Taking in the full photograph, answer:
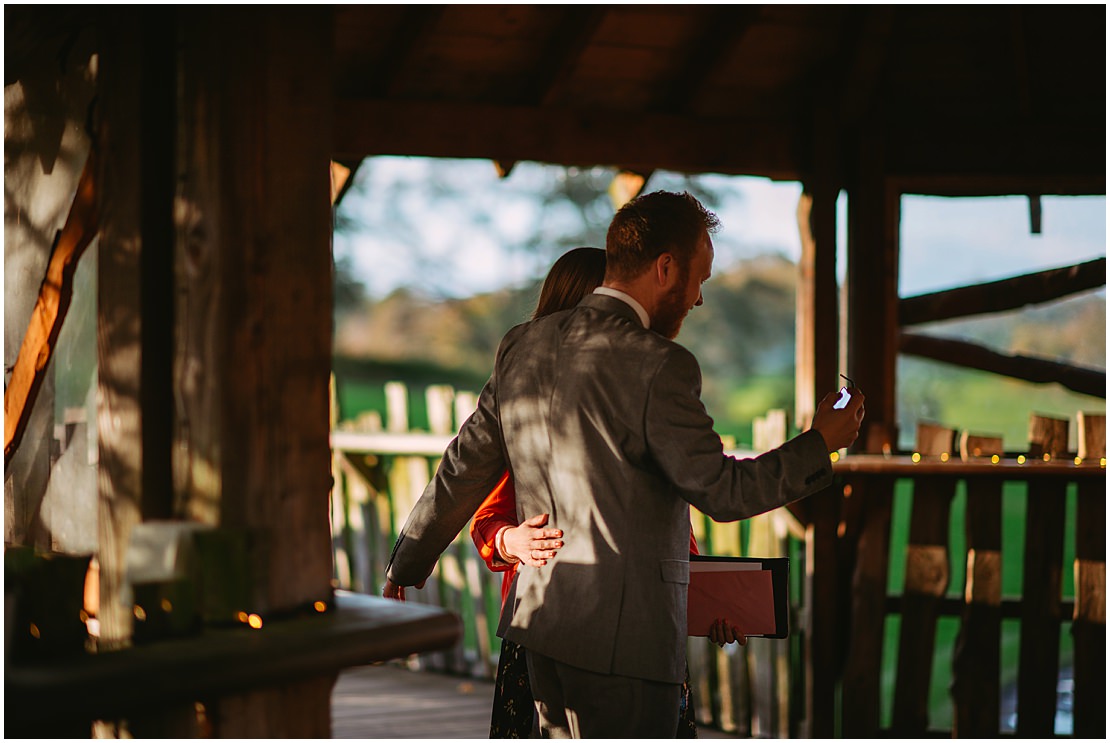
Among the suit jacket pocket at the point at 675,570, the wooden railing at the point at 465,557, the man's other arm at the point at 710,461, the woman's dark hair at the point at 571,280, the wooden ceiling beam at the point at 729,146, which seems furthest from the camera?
the wooden railing at the point at 465,557

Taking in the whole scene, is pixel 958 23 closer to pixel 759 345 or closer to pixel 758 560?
pixel 758 560

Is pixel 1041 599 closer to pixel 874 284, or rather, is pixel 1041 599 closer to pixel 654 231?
pixel 874 284

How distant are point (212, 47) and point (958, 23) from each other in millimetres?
3850

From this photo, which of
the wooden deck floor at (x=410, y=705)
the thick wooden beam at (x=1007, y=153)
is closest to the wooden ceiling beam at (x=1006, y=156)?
the thick wooden beam at (x=1007, y=153)

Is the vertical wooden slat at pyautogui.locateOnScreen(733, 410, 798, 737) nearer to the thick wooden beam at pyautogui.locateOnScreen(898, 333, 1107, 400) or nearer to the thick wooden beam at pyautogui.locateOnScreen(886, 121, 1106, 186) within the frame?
the thick wooden beam at pyautogui.locateOnScreen(898, 333, 1107, 400)

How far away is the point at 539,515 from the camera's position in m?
2.58

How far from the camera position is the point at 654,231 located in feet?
8.42

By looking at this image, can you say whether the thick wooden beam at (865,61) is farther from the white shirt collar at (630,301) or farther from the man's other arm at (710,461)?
the man's other arm at (710,461)

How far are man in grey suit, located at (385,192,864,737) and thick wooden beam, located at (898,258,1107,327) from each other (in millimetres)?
2890

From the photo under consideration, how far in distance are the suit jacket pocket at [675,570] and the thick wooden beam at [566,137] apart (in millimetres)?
2505

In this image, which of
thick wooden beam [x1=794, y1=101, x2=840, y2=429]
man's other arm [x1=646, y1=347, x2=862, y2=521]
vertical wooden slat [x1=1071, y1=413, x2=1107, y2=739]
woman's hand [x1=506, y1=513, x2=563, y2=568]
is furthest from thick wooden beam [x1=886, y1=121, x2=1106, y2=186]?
woman's hand [x1=506, y1=513, x2=563, y2=568]

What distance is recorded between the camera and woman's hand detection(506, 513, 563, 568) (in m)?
A: 2.52

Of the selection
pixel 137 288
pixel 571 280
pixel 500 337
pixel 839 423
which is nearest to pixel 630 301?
pixel 571 280

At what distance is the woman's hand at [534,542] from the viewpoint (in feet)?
8.26
